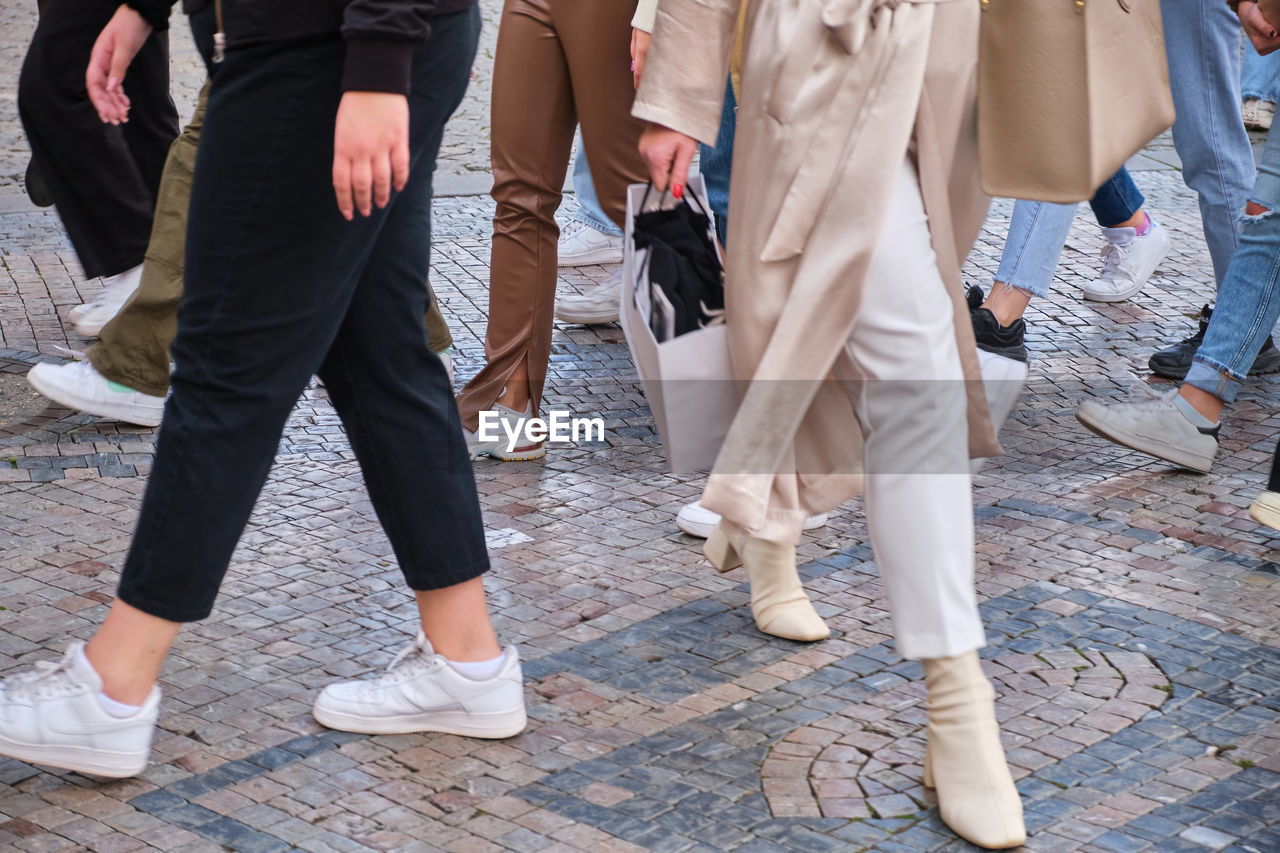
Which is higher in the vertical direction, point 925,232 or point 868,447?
point 925,232

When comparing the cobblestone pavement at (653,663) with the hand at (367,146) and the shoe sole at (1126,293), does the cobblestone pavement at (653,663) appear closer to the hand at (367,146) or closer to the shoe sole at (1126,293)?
the hand at (367,146)

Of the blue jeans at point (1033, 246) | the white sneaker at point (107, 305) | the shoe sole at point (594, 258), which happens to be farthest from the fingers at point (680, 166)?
the shoe sole at point (594, 258)

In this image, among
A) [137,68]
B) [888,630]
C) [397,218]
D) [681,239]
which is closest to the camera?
[397,218]

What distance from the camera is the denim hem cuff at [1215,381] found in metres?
4.38

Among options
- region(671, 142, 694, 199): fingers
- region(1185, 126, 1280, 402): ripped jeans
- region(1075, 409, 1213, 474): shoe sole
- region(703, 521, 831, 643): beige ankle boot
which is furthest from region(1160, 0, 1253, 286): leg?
region(671, 142, 694, 199): fingers

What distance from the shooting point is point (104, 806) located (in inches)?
103

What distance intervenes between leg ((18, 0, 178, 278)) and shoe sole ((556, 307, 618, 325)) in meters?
1.41

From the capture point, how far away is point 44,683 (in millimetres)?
2650

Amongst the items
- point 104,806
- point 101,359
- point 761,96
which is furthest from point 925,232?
point 101,359

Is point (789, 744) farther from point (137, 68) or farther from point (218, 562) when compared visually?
point (137, 68)

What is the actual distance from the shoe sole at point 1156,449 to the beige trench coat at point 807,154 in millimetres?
1562

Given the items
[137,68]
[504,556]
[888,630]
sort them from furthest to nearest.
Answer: [137,68], [504,556], [888,630]

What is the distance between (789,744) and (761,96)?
1.15m

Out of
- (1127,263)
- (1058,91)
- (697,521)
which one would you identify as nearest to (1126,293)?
(1127,263)
